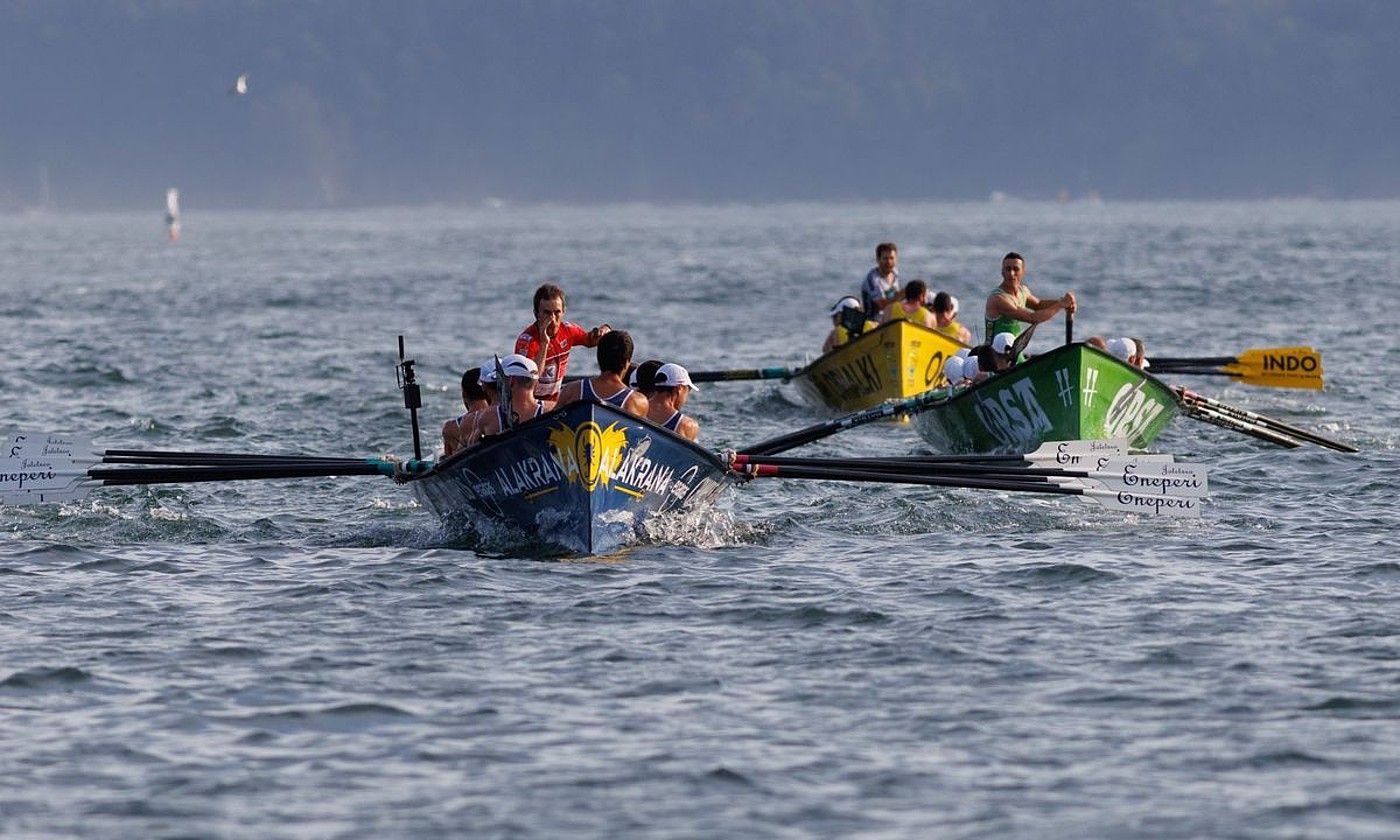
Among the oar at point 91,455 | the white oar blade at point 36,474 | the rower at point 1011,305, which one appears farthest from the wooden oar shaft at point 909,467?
the white oar blade at point 36,474

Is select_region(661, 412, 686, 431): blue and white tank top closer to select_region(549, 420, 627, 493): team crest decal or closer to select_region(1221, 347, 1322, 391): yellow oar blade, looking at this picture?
select_region(549, 420, 627, 493): team crest decal

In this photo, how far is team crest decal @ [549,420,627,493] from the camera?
1440 cm

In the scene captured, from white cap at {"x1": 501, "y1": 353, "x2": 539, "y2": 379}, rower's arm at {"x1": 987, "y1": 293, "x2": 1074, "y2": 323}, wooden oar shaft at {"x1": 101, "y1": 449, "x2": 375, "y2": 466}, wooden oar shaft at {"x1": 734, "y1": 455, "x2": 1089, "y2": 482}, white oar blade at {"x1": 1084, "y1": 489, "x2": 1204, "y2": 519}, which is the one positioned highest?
→ rower's arm at {"x1": 987, "y1": 293, "x2": 1074, "y2": 323}

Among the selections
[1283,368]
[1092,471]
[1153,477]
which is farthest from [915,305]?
[1153,477]

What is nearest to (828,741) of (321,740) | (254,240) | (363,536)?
(321,740)

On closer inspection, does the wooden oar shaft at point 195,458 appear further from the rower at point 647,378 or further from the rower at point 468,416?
the rower at point 647,378

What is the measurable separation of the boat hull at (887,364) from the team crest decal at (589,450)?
388 inches

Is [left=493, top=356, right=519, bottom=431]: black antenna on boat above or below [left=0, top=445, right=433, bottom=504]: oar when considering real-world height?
above

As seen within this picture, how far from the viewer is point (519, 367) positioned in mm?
15281

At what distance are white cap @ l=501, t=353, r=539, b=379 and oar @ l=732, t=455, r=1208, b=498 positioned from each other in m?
1.61

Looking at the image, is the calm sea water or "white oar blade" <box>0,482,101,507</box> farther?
"white oar blade" <box>0,482,101,507</box>

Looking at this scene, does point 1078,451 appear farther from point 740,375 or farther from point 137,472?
point 740,375

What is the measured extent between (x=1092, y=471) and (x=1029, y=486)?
626 millimetres

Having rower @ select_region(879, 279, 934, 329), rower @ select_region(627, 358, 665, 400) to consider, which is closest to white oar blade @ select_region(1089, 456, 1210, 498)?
rower @ select_region(627, 358, 665, 400)
